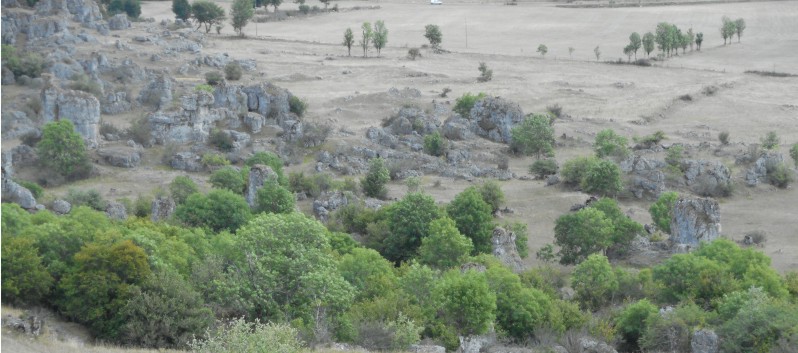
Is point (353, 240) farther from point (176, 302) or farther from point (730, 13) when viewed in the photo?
point (730, 13)

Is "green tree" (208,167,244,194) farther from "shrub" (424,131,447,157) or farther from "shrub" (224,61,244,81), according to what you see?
"shrub" (224,61,244,81)

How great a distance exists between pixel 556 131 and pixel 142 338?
4553 cm

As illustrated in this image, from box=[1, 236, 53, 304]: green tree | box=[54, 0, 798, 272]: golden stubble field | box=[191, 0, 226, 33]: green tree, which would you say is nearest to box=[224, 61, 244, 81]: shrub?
box=[54, 0, 798, 272]: golden stubble field

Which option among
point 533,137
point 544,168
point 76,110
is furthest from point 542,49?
point 76,110

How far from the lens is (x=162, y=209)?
51188 millimetres

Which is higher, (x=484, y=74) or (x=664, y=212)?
(x=484, y=74)

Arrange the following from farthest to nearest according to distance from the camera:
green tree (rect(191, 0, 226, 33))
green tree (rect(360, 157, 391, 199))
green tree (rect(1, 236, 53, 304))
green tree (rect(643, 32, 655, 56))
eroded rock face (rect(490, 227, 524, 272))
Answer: green tree (rect(191, 0, 226, 33))
green tree (rect(643, 32, 655, 56))
green tree (rect(360, 157, 391, 199))
eroded rock face (rect(490, 227, 524, 272))
green tree (rect(1, 236, 53, 304))

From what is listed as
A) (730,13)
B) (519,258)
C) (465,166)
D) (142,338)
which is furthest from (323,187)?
(730,13)

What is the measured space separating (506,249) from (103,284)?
17.9 meters

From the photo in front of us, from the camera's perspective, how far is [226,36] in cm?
11781

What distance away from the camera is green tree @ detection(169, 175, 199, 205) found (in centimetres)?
5409

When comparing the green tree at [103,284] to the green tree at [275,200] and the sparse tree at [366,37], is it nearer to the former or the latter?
the green tree at [275,200]

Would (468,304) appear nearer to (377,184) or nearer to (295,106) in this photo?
(377,184)

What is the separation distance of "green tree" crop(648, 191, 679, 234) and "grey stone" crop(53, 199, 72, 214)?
1029 inches
